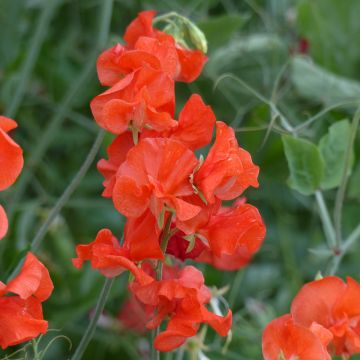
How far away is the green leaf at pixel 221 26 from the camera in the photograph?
1.29m

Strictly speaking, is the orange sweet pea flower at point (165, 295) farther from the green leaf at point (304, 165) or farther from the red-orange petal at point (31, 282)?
the green leaf at point (304, 165)

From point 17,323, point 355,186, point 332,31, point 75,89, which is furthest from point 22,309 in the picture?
point 332,31

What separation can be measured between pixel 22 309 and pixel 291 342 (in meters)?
0.19

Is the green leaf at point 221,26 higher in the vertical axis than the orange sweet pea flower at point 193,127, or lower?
lower

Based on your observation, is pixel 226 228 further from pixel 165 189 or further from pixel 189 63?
pixel 189 63

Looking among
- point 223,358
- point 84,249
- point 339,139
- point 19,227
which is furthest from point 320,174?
point 19,227

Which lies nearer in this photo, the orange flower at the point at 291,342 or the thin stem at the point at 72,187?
the orange flower at the point at 291,342

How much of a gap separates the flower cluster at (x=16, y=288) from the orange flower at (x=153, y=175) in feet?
0.23

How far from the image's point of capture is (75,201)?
1.48 m

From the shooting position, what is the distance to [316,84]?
1396mm

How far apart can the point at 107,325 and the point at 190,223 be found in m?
0.73

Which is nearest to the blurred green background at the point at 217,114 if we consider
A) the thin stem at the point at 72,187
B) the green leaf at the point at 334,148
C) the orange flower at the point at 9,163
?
the green leaf at the point at 334,148

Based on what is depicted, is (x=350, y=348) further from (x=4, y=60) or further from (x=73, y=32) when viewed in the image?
(x=73, y=32)

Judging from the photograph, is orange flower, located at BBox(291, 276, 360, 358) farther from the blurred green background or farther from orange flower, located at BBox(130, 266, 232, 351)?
the blurred green background
